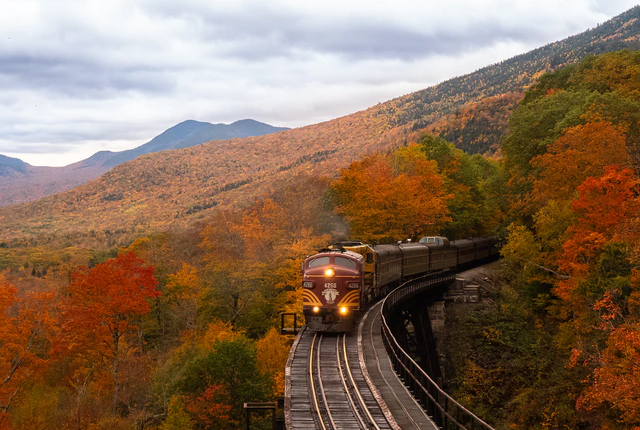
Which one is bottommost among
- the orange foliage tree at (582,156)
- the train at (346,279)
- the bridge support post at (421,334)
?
the bridge support post at (421,334)

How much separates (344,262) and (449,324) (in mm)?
25558

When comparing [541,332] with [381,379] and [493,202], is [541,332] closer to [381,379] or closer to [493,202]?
[493,202]

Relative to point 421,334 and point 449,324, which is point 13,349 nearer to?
point 421,334

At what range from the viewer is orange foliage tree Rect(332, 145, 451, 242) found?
51250mm

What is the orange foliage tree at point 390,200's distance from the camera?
168ft

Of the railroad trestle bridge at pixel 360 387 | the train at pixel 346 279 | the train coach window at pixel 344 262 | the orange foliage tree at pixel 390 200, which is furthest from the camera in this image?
the orange foliage tree at pixel 390 200

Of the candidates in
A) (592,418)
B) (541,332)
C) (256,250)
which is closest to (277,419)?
(592,418)

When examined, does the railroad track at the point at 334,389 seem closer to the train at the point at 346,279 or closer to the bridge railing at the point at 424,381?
the train at the point at 346,279

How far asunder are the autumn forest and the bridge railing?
2551mm

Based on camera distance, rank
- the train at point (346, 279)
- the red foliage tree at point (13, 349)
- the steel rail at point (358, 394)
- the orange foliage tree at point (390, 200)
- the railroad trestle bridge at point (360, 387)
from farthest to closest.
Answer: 1. the orange foliage tree at point (390, 200)
2. the red foliage tree at point (13, 349)
3. the train at point (346, 279)
4. the railroad trestle bridge at point (360, 387)
5. the steel rail at point (358, 394)

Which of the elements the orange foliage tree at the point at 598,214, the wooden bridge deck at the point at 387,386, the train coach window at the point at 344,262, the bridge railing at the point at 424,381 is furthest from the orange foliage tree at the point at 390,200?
the wooden bridge deck at the point at 387,386

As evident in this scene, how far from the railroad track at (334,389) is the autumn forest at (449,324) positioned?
950 cm

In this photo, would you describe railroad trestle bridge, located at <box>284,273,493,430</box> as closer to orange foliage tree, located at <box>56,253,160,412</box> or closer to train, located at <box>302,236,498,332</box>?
train, located at <box>302,236,498,332</box>

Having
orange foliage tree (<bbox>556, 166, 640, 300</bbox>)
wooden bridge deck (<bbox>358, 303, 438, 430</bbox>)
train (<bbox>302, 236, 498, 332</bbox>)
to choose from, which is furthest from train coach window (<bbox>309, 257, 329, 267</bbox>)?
orange foliage tree (<bbox>556, 166, 640, 300</bbox>)
